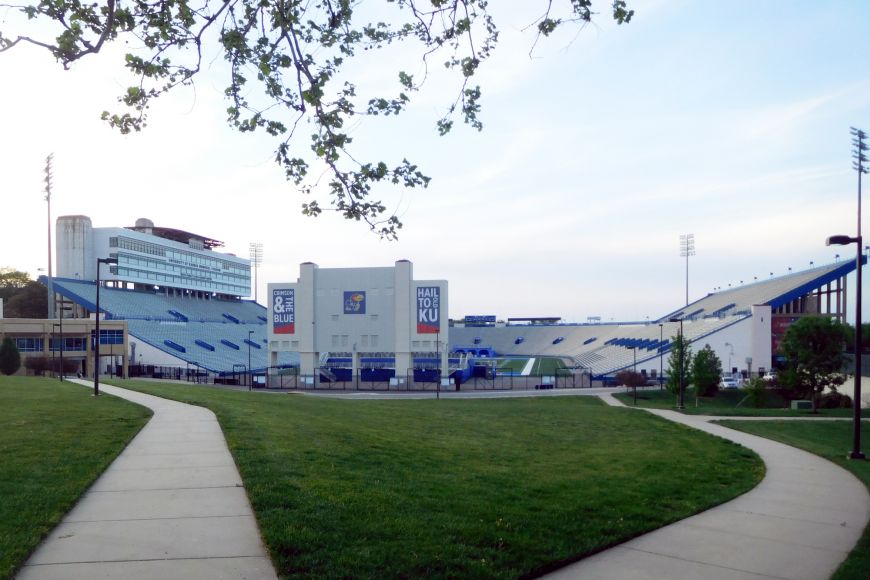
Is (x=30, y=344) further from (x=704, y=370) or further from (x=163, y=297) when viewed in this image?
(x=704, y=370)

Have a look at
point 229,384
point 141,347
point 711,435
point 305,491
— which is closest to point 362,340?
point 229,384

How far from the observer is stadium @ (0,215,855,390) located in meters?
51.1

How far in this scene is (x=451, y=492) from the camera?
7.80 m

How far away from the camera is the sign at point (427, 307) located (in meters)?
50.9

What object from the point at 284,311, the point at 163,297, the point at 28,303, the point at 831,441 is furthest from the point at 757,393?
the point at 28,303

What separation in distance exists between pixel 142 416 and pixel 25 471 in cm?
638

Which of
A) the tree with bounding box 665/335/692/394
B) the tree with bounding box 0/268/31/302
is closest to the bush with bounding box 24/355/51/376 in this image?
the tree with bounding box 665/335/692/394

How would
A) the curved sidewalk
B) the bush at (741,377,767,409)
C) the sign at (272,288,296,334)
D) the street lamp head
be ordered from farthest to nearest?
the sign at (272,288,296,334)
the bush at (741,377,767,409)
the street lamp head
the curved sidewalk

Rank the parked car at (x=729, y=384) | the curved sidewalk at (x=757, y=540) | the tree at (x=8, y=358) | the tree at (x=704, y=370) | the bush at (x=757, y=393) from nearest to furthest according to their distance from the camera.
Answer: the curved sidewalk at (x=757, y=540) < the tree at (x=704, y=370) < the bush at (x=757, y=393) < the tree at (x=8, y=358) < the parked car at (x=729, y=384)

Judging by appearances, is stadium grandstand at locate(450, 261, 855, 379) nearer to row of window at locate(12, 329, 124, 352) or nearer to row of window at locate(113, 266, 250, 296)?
row of window at locate(12, 329, 124, 352)

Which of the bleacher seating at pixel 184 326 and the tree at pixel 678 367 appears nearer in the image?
the tree at pixel 678 367

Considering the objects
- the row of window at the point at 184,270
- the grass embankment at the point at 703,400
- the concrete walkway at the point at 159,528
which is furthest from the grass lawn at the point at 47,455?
the row of window at the point at 184,270

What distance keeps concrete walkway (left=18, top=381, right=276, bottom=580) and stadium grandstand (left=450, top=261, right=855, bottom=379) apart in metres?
40.0

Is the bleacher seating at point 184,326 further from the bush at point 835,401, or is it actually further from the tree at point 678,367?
the bush at point 835,401
